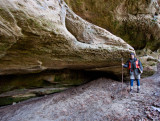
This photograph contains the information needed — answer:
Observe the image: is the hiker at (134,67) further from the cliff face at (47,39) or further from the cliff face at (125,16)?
the cliff face at (125,16)

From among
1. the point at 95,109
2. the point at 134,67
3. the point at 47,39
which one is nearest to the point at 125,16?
the point at 134,67

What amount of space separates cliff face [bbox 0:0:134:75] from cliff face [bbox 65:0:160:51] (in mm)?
2988

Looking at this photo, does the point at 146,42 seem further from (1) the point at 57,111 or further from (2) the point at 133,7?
(1) the point at 57,111

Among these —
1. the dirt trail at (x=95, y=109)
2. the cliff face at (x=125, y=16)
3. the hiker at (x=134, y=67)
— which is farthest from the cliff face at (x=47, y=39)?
the cliff face at (x=125, y=16)

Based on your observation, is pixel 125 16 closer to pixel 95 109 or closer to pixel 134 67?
pixel 134 67

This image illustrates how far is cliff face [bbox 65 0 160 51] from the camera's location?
6.19 metres

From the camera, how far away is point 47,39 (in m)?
2.71

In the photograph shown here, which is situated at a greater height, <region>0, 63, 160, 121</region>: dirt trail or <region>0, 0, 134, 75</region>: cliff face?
<region>0, 0, 134, 75</region>: cliff face

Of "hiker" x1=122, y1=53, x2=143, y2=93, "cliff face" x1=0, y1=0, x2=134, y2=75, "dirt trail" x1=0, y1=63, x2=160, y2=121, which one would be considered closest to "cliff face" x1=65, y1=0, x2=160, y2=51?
"cliff face" x1=0, y1=0, x2=134, y2=75

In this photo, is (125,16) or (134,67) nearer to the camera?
(134,67)

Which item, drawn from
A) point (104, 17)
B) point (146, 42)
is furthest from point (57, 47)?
point (146, 42)

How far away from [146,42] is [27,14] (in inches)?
375

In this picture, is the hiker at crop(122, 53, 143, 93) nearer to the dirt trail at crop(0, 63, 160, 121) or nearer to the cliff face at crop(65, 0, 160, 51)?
the dirt trail at crop(0, 63, 160, 121)

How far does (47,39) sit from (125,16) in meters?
6.79
